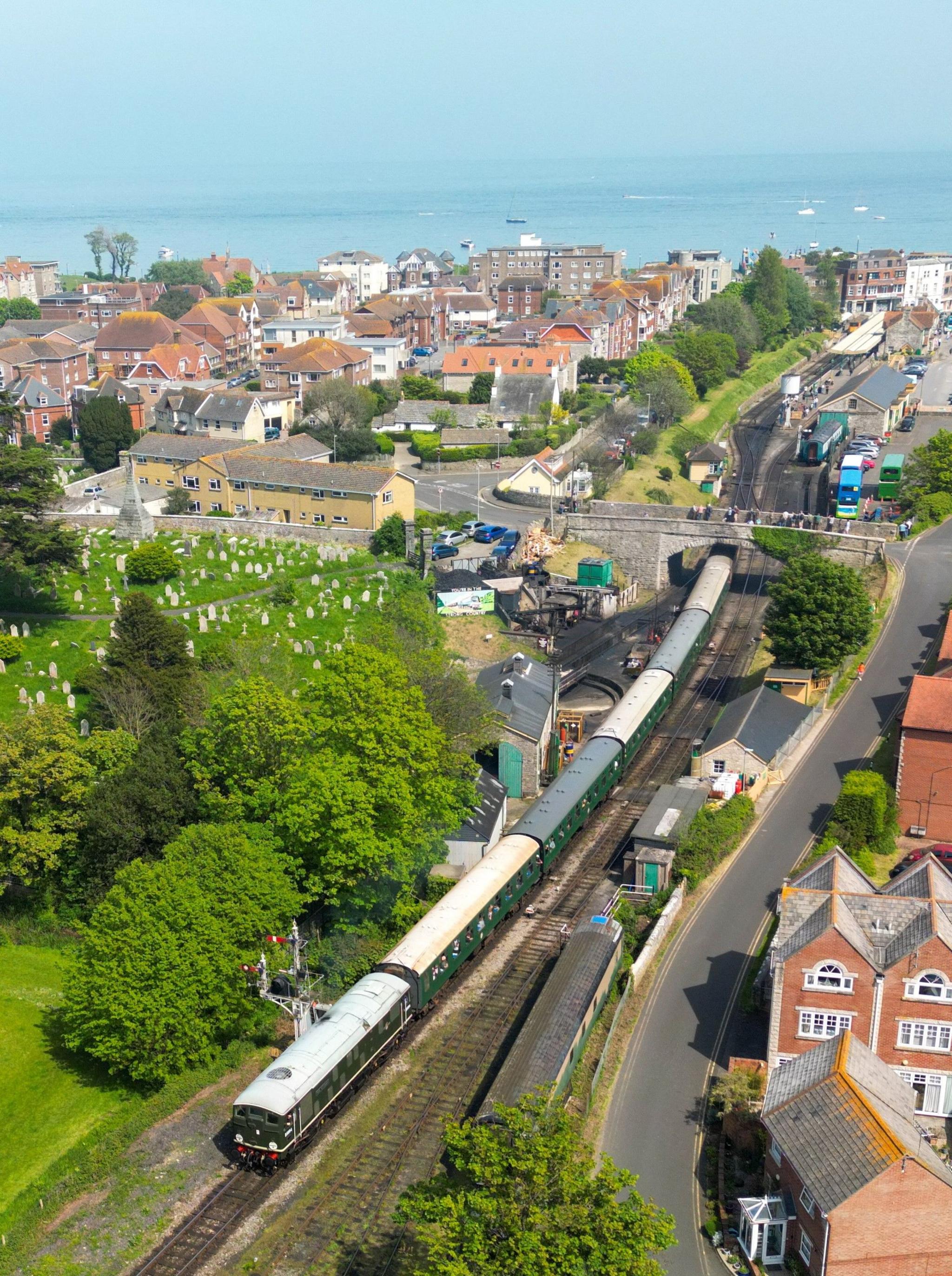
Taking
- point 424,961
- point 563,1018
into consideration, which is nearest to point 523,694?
point 424,961

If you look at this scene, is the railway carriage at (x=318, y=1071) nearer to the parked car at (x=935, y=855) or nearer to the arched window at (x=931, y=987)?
the arched window at (x=931, y=987)

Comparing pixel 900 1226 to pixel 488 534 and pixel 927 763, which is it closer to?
pixel 927 763

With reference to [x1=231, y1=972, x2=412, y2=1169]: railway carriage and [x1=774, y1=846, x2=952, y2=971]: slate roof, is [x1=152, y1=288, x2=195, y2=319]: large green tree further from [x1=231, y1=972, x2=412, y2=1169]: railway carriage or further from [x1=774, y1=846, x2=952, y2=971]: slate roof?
[x1=774, y1=846, x2=952, y2=971]: slate roof

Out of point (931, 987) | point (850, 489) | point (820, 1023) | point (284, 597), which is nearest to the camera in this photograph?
point (931, 987)

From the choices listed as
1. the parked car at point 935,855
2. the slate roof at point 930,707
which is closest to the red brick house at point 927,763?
the slate roof at point 930,707

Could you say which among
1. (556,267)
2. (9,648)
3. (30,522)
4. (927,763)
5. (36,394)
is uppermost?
(556,267)

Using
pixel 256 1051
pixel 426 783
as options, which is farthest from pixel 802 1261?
pixel 426 783

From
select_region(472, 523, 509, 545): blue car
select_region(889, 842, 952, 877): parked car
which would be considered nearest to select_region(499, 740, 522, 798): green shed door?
select_region(889, 842, 952, 877): parked car
